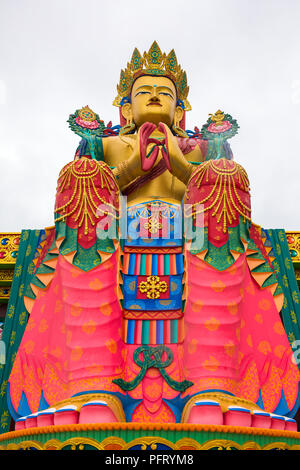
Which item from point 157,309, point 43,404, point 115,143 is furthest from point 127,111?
point 43,404

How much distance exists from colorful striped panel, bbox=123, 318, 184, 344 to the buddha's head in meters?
2.62

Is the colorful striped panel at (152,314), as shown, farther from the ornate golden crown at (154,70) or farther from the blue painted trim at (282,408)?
the ornate golden crown at (154,70)

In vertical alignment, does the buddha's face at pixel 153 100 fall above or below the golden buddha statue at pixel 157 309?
above

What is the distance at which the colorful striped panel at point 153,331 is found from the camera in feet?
12.0

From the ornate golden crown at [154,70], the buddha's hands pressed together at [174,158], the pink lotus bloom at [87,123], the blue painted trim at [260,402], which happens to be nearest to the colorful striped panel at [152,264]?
the buddha's hands pressed together at [174,158]

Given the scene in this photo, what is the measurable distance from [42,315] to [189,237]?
1.40m

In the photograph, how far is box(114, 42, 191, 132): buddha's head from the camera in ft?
17.7

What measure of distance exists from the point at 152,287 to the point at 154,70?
290 cm

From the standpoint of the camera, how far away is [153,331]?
3689 millimetres

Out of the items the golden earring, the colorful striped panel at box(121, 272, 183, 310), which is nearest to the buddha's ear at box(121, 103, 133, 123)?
the golden earring

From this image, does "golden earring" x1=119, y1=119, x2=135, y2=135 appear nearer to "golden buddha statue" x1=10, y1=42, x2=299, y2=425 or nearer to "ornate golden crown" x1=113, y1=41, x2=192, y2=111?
"ornate golden crown" x1=113, y1=41, x2=192, y2=111
